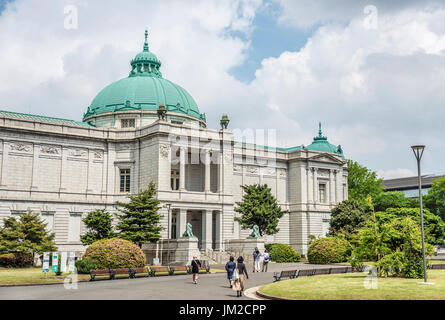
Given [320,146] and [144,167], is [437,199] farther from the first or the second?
[144,167]

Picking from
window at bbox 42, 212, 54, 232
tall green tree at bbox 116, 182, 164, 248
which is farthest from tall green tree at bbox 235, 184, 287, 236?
window at bbox 42, 212, 54, 232

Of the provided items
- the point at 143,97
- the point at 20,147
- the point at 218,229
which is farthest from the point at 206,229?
the point at 20,147

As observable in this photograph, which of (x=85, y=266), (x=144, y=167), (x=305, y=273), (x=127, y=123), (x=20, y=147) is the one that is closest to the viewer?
(x=305, y=273)

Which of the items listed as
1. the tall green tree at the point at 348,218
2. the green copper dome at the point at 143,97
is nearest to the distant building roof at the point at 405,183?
the tall green tree at the point at 348,218

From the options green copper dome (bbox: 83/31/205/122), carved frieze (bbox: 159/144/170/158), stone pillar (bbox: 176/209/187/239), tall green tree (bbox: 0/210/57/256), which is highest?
green copper dome (bbox: 83/31/205/122)

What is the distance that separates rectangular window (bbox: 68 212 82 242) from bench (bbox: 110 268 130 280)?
2279 centimetres

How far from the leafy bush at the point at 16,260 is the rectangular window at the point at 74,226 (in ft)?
38.7

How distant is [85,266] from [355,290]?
824 inches

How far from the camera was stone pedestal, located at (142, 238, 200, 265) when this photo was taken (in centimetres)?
4700

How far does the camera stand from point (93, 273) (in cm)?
3183

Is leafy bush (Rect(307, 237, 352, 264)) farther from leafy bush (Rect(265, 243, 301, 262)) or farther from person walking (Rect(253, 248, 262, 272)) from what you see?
person walking (Rect(253, 248, 262, 272))

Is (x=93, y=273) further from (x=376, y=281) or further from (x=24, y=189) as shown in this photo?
(x=24, y=189)

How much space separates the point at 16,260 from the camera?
4222 cm

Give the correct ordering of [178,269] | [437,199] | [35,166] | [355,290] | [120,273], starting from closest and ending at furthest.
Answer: [355,290] < [120,273] < [178,269] < [35,166] < [437,199]
